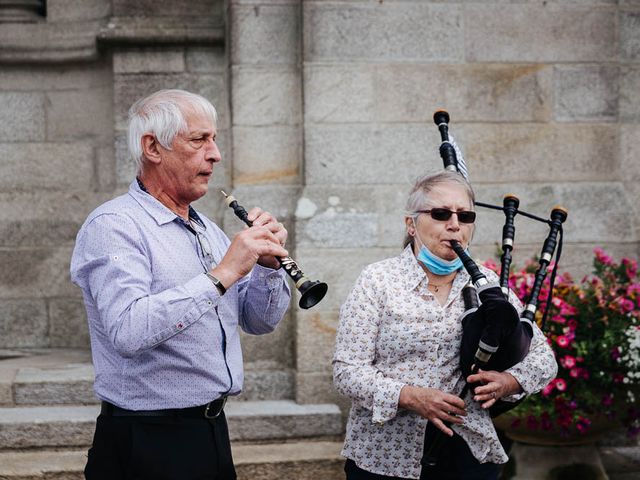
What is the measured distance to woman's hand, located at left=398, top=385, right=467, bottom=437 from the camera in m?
3.02

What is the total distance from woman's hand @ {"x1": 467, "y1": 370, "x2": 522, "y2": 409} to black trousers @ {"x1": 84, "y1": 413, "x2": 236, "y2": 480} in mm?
880

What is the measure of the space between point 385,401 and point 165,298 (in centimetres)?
94

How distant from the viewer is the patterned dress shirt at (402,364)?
3156mm

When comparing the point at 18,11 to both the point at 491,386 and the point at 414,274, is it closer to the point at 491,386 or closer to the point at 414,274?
the point at 414,274

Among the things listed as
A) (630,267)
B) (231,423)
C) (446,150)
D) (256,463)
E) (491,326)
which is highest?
(446,150)

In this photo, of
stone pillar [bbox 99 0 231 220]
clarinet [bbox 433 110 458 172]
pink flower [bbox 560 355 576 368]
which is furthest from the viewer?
stone pillar [bbox 99 0 231 220]

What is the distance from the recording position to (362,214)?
5.29m

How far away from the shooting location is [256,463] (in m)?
4.75

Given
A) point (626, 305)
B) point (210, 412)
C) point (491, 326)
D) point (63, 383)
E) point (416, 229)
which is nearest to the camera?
point (210, 412)

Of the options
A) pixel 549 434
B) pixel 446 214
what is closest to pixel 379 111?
pixel 549 434

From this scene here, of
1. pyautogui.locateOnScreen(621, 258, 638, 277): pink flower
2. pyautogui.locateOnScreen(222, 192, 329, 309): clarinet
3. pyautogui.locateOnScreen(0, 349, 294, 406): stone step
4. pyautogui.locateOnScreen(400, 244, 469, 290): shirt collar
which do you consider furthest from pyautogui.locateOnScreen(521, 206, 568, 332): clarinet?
pyautogui.locateOnScreen(0, 349, 294, 406): stone step

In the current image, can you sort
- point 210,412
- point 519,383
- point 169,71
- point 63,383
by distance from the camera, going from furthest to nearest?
point 169,71, point 63,383, point 519,383, point 210,412

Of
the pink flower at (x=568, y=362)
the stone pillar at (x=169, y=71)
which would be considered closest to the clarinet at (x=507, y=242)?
the pink flower at (x=568, y=362)

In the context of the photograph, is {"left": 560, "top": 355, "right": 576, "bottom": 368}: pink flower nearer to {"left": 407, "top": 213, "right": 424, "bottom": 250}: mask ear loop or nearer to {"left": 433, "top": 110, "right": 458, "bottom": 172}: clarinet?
{"left": 433, "top": 110, "right": 458, "bottom": 172}: clarinet
